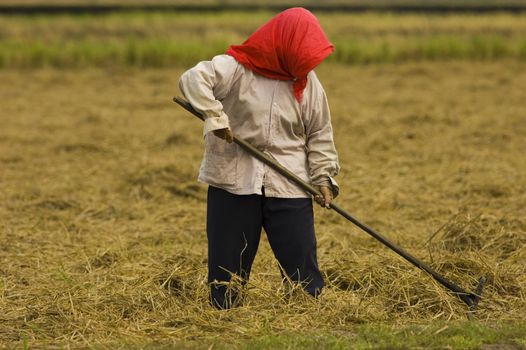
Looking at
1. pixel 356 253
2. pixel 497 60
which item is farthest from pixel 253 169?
pixel 497 60

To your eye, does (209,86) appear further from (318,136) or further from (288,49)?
(318,136)

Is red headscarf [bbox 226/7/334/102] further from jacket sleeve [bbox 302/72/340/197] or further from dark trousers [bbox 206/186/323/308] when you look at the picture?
dark trousers [bbox 206/186/323/308]

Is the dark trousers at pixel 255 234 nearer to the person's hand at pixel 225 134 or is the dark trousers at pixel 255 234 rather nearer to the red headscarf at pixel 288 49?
the person's hand at pixel 225 134

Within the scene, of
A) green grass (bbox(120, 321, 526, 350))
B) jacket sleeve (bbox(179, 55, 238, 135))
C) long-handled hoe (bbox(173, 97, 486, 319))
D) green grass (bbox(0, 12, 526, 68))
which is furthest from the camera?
green grass (bbox(0, 12, 526, 68))

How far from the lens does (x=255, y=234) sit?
4.25m

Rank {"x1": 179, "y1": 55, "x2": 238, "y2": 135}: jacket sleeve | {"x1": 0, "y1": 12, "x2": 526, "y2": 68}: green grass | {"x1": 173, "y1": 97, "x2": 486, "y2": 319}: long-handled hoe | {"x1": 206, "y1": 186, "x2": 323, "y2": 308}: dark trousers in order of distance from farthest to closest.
Answer: {"x1": 0, "y1": 12, "x2": 526, "y2": 68}: green grass, {"x1": 206, "y1": 186, "x2": 323, "y2": 308}: dark trousers, {"x1": 173, "y1": 97, "x2": 486, "y2": 319}: long-handled hoe, {"x1": 179, "y1": 55, "x2": 238, "y2": 135}: jacket sleeve

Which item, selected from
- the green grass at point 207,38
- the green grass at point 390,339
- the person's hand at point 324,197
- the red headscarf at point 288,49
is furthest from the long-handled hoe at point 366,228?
the green grass at point 207,38

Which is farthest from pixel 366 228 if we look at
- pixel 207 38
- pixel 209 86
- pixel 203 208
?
pixel 207 38

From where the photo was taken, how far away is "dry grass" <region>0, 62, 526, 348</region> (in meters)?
4.27

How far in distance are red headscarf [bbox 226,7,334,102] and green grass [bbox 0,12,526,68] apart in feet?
39.4

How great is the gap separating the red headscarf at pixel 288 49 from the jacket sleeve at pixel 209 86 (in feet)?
0.29

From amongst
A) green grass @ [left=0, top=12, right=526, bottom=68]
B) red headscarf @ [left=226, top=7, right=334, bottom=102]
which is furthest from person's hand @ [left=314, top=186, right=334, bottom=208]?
green grass @ [left=0, top=12, right=526, bottom=68]

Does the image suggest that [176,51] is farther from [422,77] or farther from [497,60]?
[497,60]

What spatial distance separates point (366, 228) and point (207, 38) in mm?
14933
